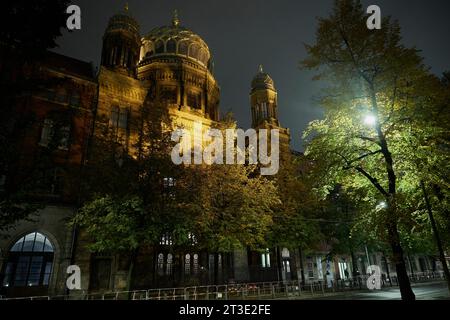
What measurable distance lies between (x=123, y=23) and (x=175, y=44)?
13.3 metres

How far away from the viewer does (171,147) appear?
19.6m

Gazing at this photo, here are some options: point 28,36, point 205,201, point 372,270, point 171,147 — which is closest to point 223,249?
point 205,201

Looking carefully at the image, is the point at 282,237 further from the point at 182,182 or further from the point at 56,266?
the point at 56,266

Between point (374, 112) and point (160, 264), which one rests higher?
point (374, 112)

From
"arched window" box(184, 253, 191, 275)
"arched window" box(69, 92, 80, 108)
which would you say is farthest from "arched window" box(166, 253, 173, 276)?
"arched window" box(69, 92, 80, 108)

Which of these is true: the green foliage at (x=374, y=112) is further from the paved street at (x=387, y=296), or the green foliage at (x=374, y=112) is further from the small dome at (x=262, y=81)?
the small dome at (x=262, y=81)

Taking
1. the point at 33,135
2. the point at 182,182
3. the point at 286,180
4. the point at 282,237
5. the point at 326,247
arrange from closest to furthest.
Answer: the point at 182,182 < the point at 33,135 < the point at 282,237 < the point at 286,180 < the point at 326,247

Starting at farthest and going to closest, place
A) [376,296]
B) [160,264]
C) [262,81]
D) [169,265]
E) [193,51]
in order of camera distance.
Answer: [193,51], [262,81], [169,265], [160,264], [376,296]

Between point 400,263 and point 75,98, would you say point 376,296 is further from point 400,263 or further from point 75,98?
point 75,98

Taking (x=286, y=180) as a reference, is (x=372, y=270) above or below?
below

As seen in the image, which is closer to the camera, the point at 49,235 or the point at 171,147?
the point at 171,147

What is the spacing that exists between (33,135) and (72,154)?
310cm

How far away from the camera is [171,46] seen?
→ 152 ft

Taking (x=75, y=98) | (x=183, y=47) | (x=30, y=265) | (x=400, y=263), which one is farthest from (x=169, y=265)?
(x=183, y=47)
